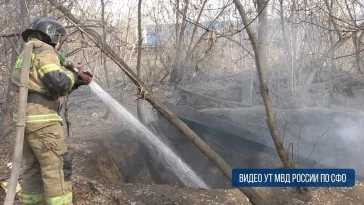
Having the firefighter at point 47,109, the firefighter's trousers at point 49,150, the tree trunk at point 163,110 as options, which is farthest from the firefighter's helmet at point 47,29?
the firefighter's trousers at point 49,150

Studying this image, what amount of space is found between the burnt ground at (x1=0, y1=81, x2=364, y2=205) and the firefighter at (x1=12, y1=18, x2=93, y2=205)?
2.21 feet

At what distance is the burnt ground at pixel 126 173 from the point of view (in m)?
3.54

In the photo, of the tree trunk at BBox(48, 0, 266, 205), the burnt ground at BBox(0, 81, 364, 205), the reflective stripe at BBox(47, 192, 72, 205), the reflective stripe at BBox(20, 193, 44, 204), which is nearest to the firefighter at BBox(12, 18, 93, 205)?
the reflective stripe at BBox(47, 192, 72, 205)

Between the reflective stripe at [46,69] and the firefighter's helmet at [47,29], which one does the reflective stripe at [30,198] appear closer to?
the reflective stripe at [46,69]

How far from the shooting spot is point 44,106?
9.41 feet

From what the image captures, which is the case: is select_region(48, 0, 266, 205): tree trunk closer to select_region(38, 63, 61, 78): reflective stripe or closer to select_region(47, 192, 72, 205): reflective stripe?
select_region(38, 63, 61, 78): reflective stripe

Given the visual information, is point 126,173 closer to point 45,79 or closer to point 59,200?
point 59,200

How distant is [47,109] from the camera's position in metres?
2.88

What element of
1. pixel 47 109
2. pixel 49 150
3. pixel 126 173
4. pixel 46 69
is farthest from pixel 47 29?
pixel 126 173

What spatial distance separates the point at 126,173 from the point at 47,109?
280 centimetres

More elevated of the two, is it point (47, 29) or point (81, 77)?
point (47, 29)

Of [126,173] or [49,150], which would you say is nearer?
[49,150]

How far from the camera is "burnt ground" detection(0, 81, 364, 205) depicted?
3.54 m

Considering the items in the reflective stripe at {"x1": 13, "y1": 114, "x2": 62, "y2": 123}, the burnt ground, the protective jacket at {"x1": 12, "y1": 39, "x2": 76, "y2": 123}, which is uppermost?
the protective jacket at {"x1": 12, "y1": 39, "x2": 76, "y2": 123}
